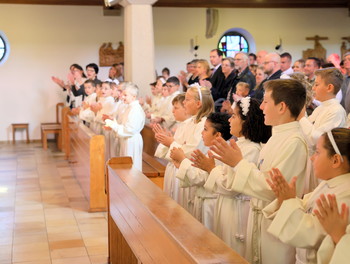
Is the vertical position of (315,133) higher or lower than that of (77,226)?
higher

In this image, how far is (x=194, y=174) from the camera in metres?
4.34

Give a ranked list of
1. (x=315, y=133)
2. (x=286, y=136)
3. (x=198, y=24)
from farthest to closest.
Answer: (x=198, y=24) → (x=315, y=133) → (x=286, y=136)

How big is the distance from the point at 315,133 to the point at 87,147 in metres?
3.84

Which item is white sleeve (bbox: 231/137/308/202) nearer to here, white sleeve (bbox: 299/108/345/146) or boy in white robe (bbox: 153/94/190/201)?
boy in white robe (bbox: 153/94/190/201)

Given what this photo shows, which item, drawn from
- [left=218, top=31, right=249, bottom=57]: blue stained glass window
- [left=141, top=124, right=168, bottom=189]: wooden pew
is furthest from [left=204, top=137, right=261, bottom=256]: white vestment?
[left=218, top=31, right=249, bottom=57]: blue stained glass window

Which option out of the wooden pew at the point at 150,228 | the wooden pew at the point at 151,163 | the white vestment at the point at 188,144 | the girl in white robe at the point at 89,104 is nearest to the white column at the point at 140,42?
the girl in white robe at the point at 89,104

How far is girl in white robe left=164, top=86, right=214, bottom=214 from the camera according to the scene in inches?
199

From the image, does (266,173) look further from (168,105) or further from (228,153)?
(168,105)

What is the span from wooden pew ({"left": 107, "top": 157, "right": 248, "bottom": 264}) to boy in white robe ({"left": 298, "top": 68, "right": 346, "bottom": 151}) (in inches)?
77.5

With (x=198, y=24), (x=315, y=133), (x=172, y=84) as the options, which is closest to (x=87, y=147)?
(x=172, y=84)

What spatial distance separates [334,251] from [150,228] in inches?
56.4

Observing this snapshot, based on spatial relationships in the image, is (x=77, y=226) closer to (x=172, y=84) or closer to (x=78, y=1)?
(x=172, y=84)

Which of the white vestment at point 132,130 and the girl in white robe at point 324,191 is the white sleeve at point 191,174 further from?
the white vestment at point 132,130

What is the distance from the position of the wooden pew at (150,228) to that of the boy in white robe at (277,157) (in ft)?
1.42
